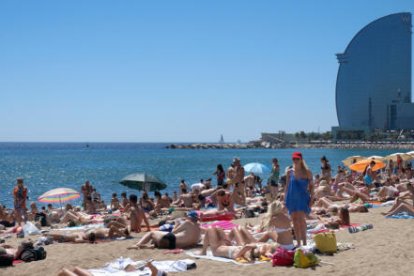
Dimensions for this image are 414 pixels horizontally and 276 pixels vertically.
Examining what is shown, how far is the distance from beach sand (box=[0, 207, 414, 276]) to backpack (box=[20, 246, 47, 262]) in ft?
0.40

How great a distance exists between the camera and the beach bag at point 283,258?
20.5 feet

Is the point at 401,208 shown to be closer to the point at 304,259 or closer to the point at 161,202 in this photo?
the point at 304,259

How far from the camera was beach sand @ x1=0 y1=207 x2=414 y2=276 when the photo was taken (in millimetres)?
5992

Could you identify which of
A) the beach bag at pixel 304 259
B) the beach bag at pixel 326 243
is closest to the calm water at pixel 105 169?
the beach bag at pixel 326 243

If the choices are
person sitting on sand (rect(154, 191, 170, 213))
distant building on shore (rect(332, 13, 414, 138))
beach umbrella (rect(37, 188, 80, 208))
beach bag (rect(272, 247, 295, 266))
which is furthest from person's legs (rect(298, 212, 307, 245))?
distant building on shore (rect(332, 13, 414, 138))

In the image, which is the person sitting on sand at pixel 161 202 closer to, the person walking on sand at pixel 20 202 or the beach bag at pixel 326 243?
the person walking on sand at pixel 20 202

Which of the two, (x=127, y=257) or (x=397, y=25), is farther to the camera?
(x=397, y=25)

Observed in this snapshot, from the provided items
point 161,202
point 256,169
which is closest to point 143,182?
point 161,202

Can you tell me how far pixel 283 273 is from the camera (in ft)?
19.3

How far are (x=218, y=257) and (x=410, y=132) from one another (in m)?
120

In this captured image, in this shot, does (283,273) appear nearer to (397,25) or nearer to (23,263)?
(23,263)

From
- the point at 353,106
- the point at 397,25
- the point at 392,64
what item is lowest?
the point at 353,106

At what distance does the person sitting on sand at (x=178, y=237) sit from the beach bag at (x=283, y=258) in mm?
1651

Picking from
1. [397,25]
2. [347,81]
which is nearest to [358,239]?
[347,81]
